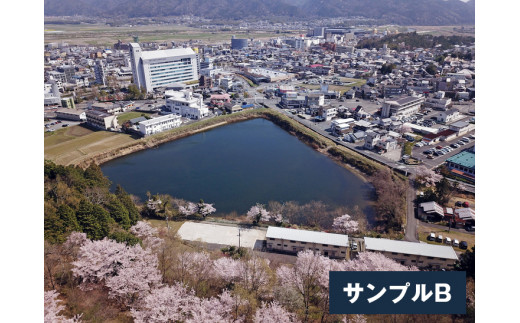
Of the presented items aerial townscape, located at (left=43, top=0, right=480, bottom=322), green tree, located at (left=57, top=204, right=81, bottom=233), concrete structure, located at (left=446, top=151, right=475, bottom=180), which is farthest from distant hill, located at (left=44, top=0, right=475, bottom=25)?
green tree, located at (left=57, top=204, right=81, bottom=233)

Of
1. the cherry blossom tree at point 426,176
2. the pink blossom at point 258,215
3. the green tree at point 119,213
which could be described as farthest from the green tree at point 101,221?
the cherry blossom tree at point 426,176

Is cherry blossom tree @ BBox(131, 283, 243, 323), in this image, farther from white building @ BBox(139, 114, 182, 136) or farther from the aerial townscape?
white building @ BBox(139, 114, 182, 136)

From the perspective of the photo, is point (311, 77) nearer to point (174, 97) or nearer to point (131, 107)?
point (174, 97)

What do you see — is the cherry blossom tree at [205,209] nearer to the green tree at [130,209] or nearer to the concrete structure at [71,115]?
the green tree at [130,209]

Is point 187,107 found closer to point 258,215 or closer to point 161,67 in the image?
point 161,67

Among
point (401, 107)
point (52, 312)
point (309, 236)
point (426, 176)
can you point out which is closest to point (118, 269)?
point (52, 312)

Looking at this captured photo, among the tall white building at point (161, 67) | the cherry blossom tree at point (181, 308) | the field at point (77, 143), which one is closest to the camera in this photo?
the cherry blossom tree at point (181, 308)
